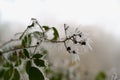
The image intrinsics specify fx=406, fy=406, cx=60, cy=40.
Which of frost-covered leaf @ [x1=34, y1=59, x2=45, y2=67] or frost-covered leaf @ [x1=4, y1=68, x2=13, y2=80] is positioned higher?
frost-covered leaf @ [x1=34, y1=59, x2=45, y2=67]

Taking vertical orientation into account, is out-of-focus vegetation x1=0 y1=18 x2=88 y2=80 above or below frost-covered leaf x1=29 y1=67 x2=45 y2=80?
above

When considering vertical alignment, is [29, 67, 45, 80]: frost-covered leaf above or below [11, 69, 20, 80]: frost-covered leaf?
above

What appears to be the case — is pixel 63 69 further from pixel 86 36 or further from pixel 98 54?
pixel 98 54

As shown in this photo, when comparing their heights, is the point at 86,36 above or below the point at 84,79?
above

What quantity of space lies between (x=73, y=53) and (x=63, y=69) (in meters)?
1.65

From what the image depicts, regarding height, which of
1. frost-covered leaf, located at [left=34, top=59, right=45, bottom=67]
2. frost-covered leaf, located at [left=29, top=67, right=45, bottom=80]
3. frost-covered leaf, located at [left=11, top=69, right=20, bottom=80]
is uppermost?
frost-covered leaf, located at [left=34, top=59, right=45, bottom=67]

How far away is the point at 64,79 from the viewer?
191 centimetres

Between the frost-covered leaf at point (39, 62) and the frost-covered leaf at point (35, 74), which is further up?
the frost-covered leaf at point (39, 62)

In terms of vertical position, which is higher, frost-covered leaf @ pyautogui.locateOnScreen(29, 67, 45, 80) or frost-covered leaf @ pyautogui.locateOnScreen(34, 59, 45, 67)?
frost-covered leaf @ pyautogui.locateOnScreen(34, 59, 45, 67)

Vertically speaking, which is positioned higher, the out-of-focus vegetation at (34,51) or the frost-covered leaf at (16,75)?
the out-of-focus vegetation at (34,51)

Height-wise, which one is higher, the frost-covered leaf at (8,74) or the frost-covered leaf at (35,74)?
the frost-covered leaf at (35,74)

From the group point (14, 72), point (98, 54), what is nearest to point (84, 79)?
point (98, 54)

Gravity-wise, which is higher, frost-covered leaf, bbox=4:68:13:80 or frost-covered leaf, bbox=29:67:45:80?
frost-covered leaf, bbox=29:67:45:80

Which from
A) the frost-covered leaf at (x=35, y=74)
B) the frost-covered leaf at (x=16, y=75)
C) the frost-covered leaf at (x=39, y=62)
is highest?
the frost-covered leaf at (x=39, y=62)
